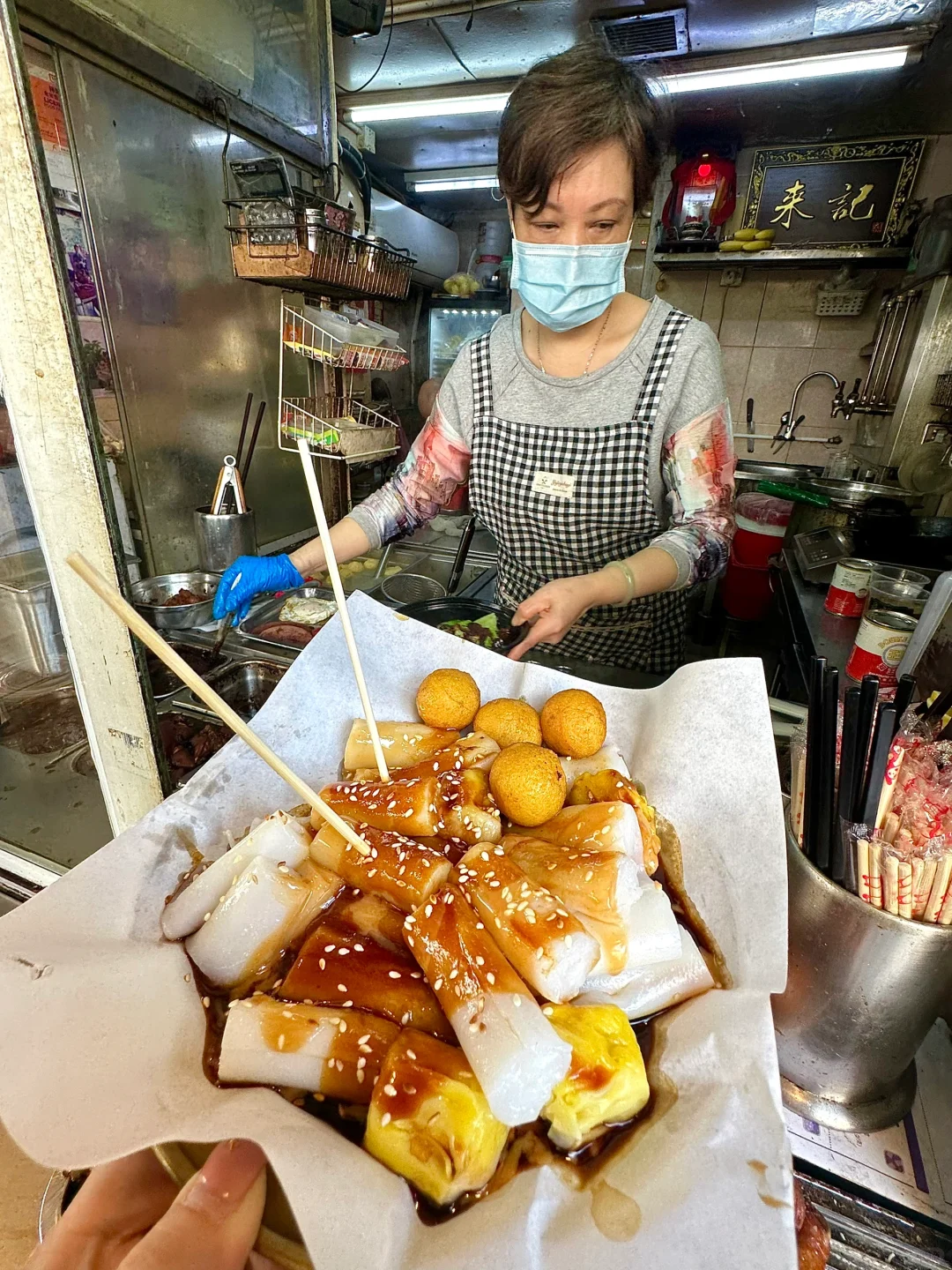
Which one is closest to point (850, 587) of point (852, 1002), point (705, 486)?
point (705, 486)

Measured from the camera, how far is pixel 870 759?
92 centimetres

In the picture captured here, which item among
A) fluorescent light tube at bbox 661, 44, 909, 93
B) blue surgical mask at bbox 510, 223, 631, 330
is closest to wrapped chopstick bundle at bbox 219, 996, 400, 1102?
blue surgical mask at bbox 510, 223, 631, 330

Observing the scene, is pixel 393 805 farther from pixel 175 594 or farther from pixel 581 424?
pixel 175 594

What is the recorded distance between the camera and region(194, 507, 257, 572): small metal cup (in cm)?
323

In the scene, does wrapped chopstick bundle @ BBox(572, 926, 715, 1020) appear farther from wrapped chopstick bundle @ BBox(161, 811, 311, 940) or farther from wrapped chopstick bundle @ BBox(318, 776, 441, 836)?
wrapped chopstick bundle @ BBox(161, 811, 311, 940)

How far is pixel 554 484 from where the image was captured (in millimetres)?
2408

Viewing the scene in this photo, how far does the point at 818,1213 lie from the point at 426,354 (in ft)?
28.2

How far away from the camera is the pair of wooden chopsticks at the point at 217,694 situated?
84 cm

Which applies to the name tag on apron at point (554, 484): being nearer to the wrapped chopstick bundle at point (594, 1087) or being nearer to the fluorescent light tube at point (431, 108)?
the wrapped chopstick bundle at point (594, 1087)

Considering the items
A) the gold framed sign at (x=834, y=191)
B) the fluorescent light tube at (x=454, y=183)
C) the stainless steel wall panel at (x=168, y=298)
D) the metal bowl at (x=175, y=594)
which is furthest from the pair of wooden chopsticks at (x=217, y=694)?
the fluorescent light tube at (x=454, y=183)

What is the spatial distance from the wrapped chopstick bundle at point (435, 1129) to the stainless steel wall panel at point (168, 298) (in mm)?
3800

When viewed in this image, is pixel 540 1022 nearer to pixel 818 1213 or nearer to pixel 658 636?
pixel 818 1213

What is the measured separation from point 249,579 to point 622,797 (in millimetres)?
1516

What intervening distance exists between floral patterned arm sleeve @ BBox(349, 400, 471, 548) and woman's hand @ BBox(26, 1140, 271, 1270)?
196cm
